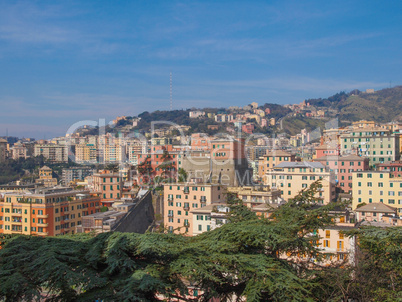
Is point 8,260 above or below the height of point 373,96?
below

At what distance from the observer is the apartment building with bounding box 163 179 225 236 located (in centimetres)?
2741

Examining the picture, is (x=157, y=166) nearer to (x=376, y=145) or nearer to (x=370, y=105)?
(x=376, y=145)

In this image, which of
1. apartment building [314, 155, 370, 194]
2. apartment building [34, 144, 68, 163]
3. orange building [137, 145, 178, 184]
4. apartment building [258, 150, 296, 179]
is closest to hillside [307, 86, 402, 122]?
apartment building [34, 144, 68, 163]

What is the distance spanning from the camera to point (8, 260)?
7496mm

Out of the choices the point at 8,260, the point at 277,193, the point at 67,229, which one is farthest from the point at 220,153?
the point at 8,260

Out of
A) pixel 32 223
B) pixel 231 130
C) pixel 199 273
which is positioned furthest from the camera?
pixel 231 130

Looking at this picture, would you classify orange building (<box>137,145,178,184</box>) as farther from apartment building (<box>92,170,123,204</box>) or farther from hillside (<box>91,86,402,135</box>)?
hillside (<box>91,86,402,135</box>)

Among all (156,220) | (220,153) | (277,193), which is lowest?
(156,220)

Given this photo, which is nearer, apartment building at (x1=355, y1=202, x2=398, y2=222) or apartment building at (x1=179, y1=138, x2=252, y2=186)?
apartment building at (x1=355, y1=202, x2=398, y2=222)

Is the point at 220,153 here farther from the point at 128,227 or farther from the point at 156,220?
the point at 128,227

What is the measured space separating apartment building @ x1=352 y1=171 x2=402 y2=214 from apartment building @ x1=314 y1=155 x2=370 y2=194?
7740mm

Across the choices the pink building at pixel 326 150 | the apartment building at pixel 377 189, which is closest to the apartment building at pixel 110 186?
the apartment building at pixel 377 189

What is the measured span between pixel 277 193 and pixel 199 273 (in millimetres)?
21230

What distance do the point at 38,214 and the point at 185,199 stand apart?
924 cm
